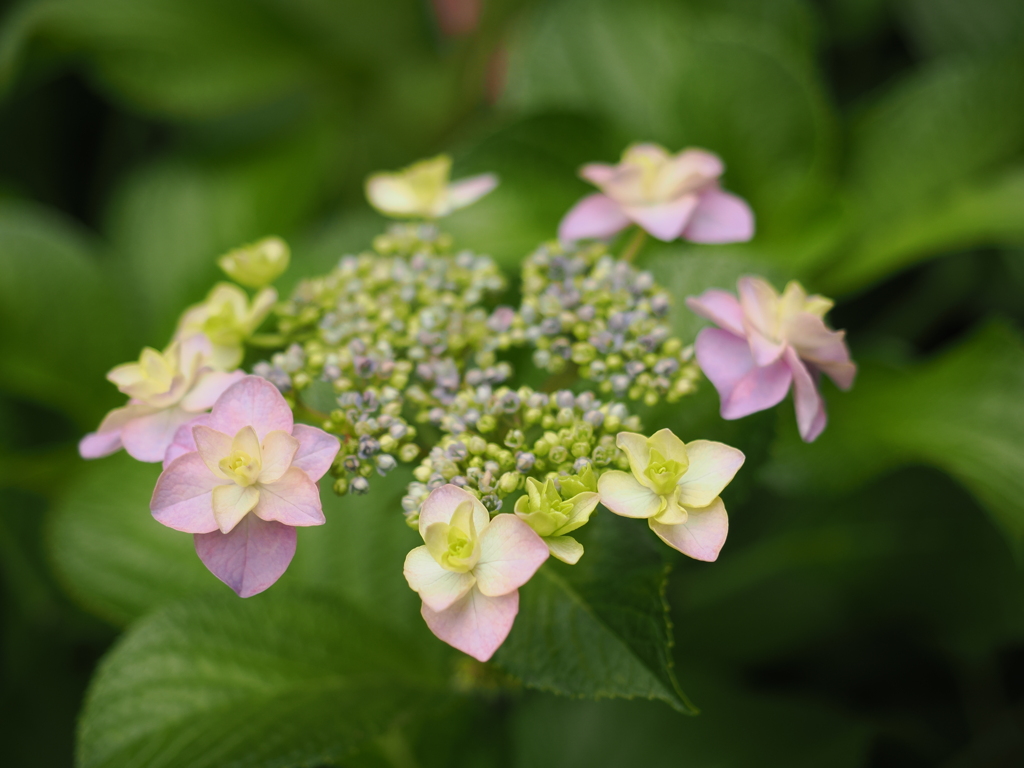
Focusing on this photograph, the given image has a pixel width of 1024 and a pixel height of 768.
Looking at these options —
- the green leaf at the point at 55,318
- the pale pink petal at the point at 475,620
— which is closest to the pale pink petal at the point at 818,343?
the pale pink petal at the point at 475,620

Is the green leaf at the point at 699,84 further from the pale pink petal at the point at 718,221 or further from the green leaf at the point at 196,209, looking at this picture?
the green leaf at the point at 196,209

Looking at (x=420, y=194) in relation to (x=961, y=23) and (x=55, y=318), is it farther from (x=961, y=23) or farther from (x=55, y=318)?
(x=961, y=23)

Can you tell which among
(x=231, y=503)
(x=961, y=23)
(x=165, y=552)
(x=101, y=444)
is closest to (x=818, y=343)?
(x=231, y=503)

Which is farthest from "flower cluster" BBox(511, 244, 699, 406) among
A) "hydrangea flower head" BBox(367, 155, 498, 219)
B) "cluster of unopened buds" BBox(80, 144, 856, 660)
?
"hydrangea flower head" BBox(367, 155, 498, 219)

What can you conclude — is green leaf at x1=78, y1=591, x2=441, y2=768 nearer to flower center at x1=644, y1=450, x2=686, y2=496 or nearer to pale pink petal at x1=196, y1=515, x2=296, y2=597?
pale pink petal at x1=196, y1=515, x2=296, y2=597

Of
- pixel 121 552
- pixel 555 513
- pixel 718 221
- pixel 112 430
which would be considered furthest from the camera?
pixel 121 552

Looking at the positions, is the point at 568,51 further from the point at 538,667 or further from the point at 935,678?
the point at 935,678
